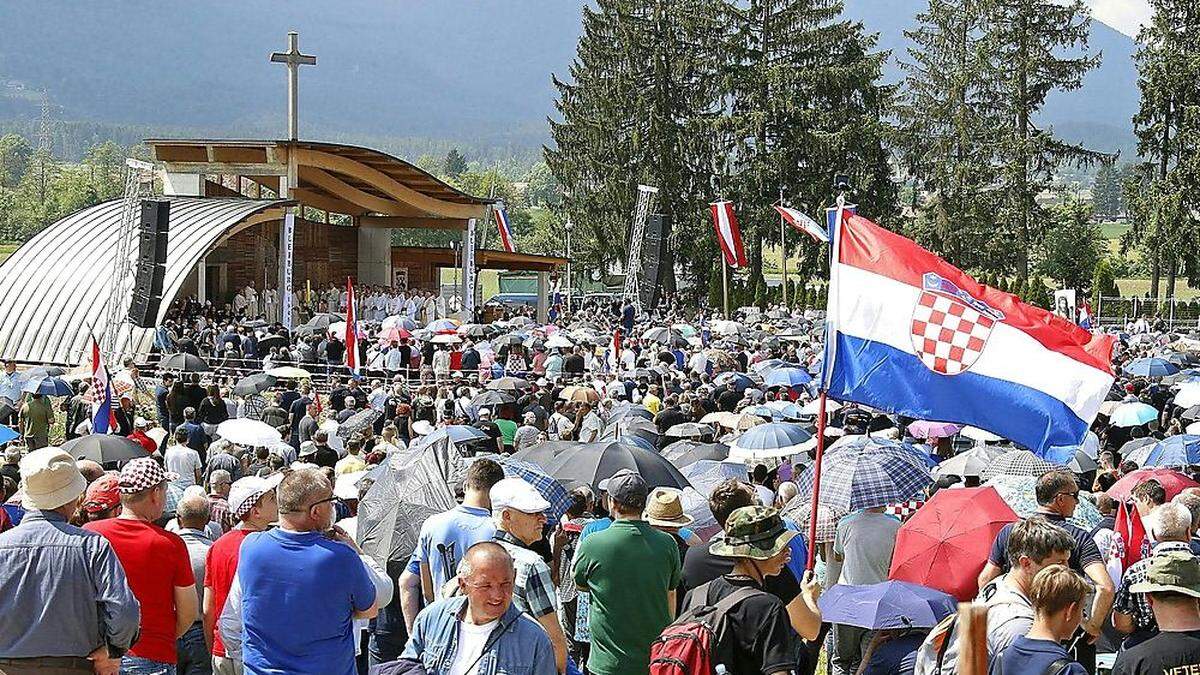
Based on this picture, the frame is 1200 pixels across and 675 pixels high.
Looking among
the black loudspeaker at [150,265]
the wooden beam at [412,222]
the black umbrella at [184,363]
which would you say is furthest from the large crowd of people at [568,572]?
the wooden beam at [412,222]

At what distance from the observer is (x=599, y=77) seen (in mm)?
57062

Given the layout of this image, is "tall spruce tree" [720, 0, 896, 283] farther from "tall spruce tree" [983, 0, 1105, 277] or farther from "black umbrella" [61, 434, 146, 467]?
"black umbrella" [61, 434, 146, 467]

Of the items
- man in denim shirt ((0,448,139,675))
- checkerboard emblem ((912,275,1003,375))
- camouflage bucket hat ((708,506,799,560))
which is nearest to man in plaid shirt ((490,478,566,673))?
camouflage bucket hat ((708,506,799,560))

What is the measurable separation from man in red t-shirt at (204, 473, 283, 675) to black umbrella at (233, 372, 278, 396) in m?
12.4

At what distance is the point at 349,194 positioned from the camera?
43.3 metres

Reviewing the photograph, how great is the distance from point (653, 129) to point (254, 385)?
37.4 meters

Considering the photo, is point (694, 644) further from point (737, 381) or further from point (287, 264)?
point (287, 264)

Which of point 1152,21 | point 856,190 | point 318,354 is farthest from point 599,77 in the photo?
point 318,354

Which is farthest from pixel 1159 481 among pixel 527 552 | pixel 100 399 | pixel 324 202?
pixel 324 202

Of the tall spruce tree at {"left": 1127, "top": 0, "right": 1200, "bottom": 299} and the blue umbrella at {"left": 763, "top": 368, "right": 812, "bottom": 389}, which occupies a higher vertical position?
the tall spruce tree at {"left": 1127, "top": 0, "right": 1200, "bottom": 299}

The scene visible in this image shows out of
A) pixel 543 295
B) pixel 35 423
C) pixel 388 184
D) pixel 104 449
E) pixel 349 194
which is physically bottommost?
pixel 35 423

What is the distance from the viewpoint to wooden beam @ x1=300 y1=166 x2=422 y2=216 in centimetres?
4097

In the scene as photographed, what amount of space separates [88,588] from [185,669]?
3.79ft

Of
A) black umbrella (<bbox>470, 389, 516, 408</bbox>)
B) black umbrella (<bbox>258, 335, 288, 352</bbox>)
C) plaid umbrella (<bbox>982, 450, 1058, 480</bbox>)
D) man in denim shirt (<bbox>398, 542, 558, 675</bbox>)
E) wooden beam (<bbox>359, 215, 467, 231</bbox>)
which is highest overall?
wooden beam (<bbox>359, 215, 467, 231</bbox>)
